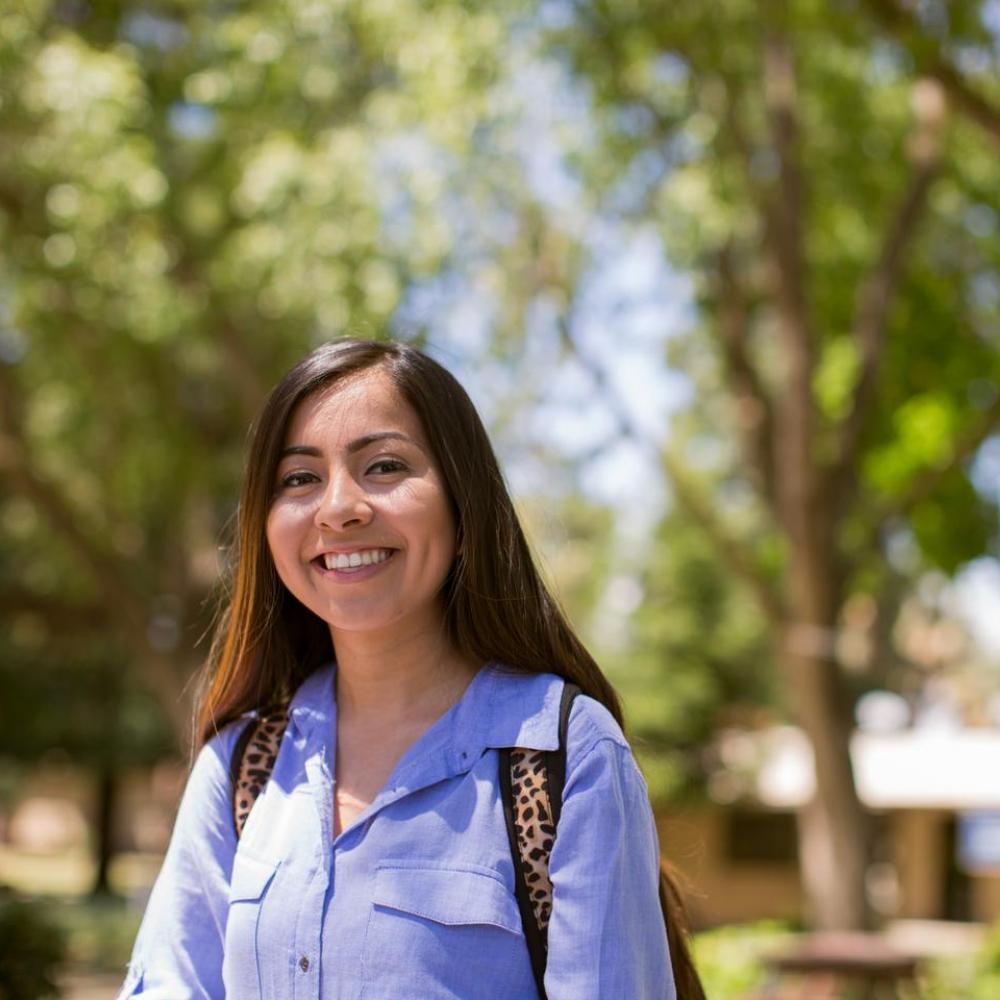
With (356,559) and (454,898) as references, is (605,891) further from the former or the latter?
(356,559)

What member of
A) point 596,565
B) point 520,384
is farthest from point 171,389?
point 596,565

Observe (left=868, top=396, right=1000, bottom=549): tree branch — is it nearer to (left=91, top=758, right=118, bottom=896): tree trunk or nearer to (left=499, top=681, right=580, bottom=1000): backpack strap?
(left=499, top=681, right=580, bottom=1000): backpack strap

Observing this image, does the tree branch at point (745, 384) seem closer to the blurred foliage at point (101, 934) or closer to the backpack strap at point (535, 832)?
the blurred foliage at point (101, 934)

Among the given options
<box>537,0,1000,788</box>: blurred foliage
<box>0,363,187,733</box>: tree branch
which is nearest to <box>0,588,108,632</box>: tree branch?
<box>0,363,187,733</box>: tree branch

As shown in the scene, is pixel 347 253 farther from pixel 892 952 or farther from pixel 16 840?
pixel 16 840

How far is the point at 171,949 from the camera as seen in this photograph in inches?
78.0

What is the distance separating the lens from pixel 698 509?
12461 millimetres

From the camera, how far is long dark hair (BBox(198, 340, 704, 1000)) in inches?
79.8

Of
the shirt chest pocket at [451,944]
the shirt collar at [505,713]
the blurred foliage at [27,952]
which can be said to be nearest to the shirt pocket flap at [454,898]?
the shirt chest pocket at [451,944]

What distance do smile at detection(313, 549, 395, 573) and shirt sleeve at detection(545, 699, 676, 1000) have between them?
385 millimetres

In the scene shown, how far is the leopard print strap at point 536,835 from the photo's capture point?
1794 mm

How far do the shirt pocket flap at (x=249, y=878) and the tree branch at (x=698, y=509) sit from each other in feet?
33.0

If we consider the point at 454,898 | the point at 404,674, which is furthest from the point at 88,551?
the point at 454,898

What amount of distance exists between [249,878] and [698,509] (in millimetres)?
10706
